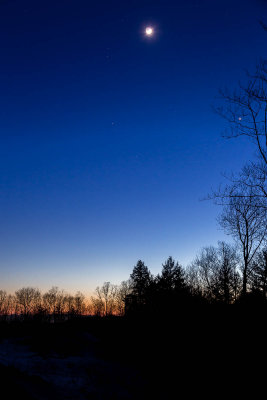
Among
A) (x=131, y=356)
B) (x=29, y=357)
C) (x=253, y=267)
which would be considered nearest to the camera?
(x=29, y=357)

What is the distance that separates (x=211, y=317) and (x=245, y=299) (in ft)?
5.65

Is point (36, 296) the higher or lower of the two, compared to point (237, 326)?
lower

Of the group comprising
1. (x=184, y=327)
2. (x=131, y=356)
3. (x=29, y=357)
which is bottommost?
(x=131, y=356)

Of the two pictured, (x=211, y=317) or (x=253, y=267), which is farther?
(x=253, y=267)

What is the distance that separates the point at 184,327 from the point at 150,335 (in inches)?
92.6

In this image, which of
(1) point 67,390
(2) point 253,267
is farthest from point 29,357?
(2) point 253,267

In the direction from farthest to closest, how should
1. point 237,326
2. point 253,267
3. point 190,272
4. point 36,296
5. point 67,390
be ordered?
point 36,296
point 190,272
point 253,267
point 237,326
point 67,390

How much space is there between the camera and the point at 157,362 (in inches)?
332

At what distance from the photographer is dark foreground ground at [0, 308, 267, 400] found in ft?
18.5

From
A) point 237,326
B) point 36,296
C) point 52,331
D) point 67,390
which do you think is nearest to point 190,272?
point 52,331

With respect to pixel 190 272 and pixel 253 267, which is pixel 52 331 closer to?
pixel 253 267

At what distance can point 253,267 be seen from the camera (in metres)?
23.1

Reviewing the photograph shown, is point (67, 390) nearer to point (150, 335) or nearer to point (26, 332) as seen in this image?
point (150, 335)

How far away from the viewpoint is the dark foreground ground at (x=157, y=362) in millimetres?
5629
